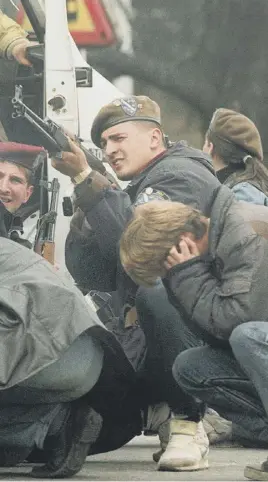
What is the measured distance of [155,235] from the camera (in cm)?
290

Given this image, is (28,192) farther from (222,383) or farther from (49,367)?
(49,367)

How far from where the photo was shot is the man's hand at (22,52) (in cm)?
485

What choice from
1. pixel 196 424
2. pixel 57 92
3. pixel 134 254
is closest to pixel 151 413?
pixel 196 424

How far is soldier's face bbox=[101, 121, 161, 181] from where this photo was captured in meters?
3.77

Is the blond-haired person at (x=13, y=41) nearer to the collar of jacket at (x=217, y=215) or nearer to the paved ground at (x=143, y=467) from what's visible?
the paved ground at (x=143, y=467)

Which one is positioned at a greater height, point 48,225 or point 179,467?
point 179,467

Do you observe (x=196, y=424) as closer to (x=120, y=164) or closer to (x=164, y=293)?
(x=164, y=293)

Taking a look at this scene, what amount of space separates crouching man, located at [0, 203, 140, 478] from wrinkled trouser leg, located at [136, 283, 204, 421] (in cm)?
20

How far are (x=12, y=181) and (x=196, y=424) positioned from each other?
5.08ft

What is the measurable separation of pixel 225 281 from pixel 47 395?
432 mm

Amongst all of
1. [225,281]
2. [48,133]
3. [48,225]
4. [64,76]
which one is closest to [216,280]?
[225,281]

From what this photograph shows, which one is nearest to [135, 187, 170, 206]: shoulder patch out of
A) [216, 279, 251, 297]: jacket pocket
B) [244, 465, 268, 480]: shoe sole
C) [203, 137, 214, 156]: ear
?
[216, 279, 251, 297]: jacket pocket

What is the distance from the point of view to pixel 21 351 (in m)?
2.71

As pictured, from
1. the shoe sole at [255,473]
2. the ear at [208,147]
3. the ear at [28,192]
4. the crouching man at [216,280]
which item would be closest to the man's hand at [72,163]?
the ear at [208,147]
